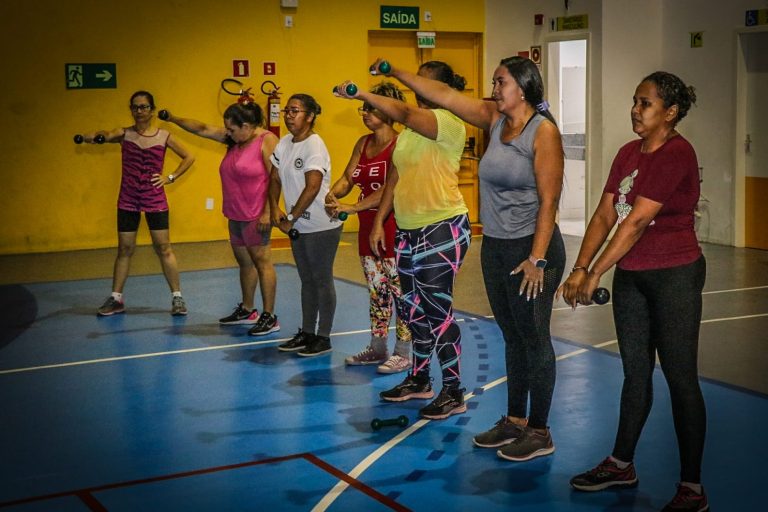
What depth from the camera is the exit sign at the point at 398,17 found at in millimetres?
13508

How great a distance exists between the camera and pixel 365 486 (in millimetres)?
4547

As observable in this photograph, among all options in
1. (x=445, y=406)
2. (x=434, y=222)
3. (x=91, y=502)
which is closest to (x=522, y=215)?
(x=434, y=222)

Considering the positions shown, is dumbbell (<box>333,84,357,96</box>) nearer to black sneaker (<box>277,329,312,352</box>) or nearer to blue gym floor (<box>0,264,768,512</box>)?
blue gym floor (<box>0,264,768,512</box>)

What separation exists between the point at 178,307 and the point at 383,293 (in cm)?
257

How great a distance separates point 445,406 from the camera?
5516mm

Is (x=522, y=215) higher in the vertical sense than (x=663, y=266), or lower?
higher

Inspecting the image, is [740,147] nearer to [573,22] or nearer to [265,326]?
[573,22]

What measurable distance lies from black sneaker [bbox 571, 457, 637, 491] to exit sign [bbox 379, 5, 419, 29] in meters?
9.90

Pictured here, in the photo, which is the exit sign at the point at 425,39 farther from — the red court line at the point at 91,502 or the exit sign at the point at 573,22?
the red court line at the point at 91,502

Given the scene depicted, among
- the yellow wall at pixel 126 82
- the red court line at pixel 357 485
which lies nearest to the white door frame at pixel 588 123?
the yellow wall at pixel 126 82

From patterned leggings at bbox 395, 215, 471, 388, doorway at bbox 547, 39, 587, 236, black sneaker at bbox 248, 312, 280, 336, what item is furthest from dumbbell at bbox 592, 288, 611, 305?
doorway at bbox 547, 39, 587, 236

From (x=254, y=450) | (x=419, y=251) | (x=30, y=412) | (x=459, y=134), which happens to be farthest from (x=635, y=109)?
(x=30, y=412)

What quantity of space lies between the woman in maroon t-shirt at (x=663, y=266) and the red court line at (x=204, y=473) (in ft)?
3.75

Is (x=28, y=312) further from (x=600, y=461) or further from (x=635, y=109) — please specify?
(x=635, y=109)
